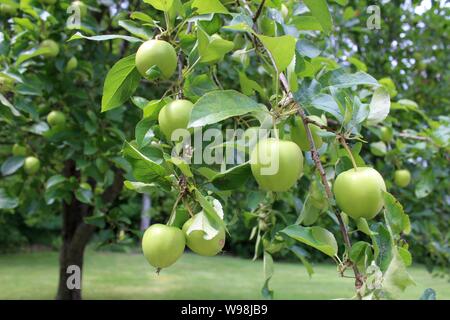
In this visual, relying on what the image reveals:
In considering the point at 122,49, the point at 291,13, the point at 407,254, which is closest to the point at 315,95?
the point at 407,254

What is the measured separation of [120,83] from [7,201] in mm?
1072

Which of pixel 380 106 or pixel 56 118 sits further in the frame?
pixel 56 118

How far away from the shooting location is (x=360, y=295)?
674mm

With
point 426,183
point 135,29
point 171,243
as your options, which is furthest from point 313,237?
point 426,183

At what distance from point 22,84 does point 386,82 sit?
138 cm

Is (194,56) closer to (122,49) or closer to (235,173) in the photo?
(235,173)

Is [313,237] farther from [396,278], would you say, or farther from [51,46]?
[51,46]

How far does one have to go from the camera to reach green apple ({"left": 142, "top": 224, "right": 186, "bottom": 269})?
75cm

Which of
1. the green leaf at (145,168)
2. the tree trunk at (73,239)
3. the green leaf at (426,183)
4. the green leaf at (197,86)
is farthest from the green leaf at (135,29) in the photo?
the tree trunk at (73,239)

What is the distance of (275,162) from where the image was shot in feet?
2.31

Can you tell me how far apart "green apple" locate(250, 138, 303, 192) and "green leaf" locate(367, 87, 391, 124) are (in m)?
0.30

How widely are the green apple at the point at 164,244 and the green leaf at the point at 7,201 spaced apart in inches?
44.8
